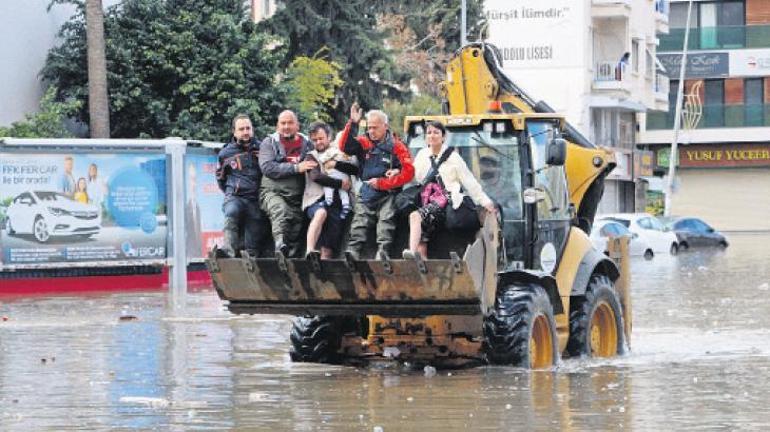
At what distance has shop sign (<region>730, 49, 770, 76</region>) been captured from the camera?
79.9 meters

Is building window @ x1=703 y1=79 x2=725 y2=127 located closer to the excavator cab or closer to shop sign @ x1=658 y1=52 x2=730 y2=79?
shop sign @ x1=658 y1=52 x2=730 y2=79

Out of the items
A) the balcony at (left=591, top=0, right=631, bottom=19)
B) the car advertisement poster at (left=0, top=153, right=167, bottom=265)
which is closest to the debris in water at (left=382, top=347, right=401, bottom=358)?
the car advertisement poster at (left=0, top=153, right=167, bottom=265)

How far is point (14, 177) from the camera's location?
3002 cm

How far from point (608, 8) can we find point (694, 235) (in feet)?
36.8

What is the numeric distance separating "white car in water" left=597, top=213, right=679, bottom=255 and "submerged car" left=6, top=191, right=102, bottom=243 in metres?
24.2

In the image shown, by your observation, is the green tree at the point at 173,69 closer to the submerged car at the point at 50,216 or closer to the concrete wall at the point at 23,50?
the concrete wall at the point at 23,50

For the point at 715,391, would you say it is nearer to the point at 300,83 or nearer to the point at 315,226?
the point at 315,226

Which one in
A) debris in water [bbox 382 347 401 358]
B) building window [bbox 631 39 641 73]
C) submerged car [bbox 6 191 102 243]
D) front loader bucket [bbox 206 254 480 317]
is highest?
building window [bbox 631 39 641 73]

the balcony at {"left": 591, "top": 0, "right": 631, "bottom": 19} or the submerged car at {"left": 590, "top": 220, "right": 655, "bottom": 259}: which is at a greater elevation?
the balcony at {"left": 591, "top": 0, "right": 631, "bottom": 19}

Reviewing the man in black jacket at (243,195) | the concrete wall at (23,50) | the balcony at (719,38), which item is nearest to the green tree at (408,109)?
the concrete wall at (23,50)

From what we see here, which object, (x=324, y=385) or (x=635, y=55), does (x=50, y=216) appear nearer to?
(x=324, y=385)

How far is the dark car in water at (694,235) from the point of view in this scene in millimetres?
59125

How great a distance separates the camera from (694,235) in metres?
59.3

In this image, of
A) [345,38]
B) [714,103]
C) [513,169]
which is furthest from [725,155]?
[513,169]
